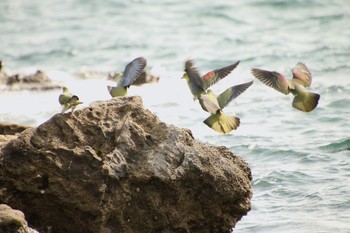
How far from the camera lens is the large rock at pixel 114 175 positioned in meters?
6.59

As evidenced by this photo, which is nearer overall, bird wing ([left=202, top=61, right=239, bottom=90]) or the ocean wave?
bird wing ([left=202, top=61, right=239, bottom=90])

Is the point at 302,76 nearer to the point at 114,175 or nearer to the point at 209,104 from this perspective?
the point at 209,104

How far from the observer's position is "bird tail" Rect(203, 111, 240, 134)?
7.86m

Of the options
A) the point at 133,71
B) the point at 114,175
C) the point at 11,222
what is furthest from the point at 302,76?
the point at 11,222

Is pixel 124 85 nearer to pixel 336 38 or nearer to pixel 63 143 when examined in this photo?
pixel 63 143

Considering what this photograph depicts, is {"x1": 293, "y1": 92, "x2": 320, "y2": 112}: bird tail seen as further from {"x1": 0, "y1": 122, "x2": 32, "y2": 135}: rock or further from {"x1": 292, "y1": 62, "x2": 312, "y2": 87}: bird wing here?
{"x1": 0, "y1": 122, "x2": 32, "y2": 135}: rock

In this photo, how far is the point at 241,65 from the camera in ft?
56.7

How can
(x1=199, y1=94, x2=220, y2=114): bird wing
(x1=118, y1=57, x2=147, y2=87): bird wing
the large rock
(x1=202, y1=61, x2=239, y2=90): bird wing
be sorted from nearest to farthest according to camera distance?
the large rock
(x1=199, y1=94, x2=220, y2=114): bird wing
(x1=202, y1=61, x2=239, y2=90): bird wing
(x1=118, y1=57, x2=147, y2=87): bird wing

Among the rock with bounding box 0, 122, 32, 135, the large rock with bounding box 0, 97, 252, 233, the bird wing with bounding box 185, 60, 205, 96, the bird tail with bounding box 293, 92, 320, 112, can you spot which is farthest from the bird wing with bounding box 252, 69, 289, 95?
the rock with bounding box 0, 122, 32, 135

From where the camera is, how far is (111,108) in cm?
693

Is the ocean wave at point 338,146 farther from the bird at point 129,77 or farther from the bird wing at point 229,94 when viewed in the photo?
the bird at point 129,77

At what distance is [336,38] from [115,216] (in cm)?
1294

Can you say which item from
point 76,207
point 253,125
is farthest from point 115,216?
point 253,125

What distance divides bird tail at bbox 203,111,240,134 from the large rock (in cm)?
94
